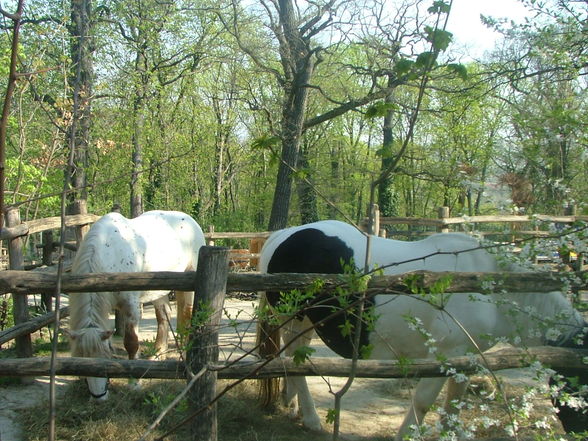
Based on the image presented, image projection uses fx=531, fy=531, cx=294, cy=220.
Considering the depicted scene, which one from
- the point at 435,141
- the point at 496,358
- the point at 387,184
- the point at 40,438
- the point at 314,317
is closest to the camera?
the point at 496,358

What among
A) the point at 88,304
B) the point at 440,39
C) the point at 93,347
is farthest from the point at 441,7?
the point at 88,304

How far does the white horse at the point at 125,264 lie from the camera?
430 centimetres

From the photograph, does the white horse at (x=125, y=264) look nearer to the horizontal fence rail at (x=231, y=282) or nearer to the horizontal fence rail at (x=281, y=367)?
the horizontal fence rail at (x=281, y=367)

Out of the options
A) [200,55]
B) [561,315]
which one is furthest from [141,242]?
[200,55]

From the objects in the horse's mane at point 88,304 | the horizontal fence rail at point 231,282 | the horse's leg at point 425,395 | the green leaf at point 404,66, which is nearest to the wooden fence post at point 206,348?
the horizontal fence rail at point 231,282

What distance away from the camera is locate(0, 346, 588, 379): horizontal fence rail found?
2861 millimetres

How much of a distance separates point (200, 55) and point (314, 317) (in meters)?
16.5

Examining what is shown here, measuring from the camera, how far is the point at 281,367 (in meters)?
2.93

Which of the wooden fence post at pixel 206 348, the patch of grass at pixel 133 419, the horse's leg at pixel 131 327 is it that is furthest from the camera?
the horse's leg at pixel 131 327

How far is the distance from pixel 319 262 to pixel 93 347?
6.32 feet

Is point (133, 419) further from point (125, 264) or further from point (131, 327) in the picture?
point (125, 264)

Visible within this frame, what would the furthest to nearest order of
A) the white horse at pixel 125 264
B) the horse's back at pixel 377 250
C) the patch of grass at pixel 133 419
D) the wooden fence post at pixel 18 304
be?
1. the wooden fence post at pixel 18 304
2. the white horse at pixel 125 264
3. the horse's back at pixel 377 250
4. the patch of grass at pixel 133 419

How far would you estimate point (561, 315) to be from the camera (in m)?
2.59

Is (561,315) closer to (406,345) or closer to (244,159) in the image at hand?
(406,345)
